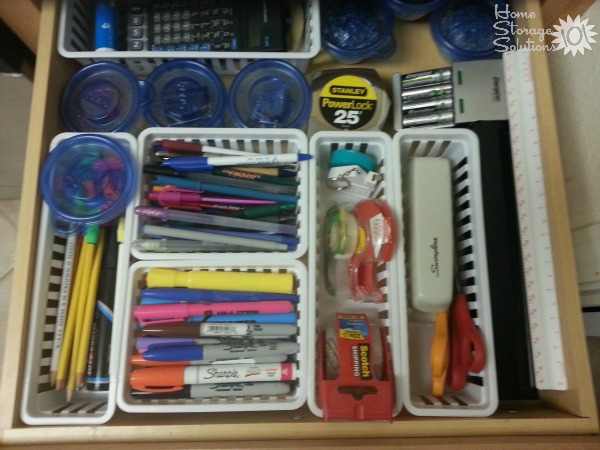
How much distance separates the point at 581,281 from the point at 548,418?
0.78ft

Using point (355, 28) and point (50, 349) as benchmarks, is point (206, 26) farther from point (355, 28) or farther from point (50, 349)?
point (50, 349)

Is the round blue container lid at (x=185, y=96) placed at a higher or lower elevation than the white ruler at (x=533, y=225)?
higher

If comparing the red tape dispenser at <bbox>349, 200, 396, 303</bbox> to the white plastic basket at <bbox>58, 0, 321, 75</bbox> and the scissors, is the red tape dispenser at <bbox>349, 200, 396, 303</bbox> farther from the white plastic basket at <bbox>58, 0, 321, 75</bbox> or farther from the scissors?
the white plastic basket at <bbox>58, 0, 321, 75</bbox>

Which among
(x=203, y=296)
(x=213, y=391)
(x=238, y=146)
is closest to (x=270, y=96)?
(x=238, y=146)

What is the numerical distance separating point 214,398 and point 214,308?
11 centimetres

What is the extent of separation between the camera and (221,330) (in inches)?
22.9

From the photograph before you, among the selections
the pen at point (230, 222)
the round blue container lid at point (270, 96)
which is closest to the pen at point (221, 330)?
the pen at point (230, 222)

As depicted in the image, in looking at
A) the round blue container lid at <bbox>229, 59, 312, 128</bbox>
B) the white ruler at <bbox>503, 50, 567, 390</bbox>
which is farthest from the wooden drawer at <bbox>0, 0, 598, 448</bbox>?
the round blue container lid at <bbox>229, 59, 312, 128</bbox>

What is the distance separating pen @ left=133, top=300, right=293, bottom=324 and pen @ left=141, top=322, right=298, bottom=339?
12 mm

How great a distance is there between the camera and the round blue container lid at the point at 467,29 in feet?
2.24

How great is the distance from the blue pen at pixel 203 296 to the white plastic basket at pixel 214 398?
0.02 meters

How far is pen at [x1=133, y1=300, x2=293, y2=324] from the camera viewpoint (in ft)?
1.90

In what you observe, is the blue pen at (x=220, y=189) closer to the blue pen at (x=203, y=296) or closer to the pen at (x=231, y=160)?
the pen at (x=231, y=160)

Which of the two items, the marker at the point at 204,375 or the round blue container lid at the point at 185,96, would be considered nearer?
the marker at the point at 204,375
